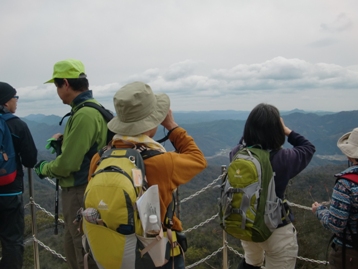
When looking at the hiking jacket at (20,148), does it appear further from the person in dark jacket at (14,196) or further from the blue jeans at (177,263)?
the blue jeans at (177,263)

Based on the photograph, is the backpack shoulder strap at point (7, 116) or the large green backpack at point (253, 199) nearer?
the large green backpack at point (253, 199)

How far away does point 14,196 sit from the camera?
10.3 ft

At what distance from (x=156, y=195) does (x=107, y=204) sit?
26cm

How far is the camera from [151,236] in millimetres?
1829

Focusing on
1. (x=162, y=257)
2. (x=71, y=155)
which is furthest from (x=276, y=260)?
(x=71, y=155)

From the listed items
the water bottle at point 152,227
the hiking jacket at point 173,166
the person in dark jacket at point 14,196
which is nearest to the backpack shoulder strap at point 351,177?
the hiking jacket at point 173,166

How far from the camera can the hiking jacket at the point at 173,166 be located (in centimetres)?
191

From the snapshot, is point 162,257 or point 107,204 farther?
point 162,257

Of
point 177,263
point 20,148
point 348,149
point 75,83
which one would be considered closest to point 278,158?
point 348,149

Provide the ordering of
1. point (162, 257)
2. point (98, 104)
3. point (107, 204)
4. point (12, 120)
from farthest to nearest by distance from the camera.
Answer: point (12, 120) < point (98, 104) < point (162, 257) < point (107, 204)

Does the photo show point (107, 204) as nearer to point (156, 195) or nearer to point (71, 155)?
point (156, 195)

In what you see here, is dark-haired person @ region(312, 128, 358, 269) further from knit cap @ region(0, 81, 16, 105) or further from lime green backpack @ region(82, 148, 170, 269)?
knit cap @ region(0, 81, 16, 105)

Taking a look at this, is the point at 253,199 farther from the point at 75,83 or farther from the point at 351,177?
the point at 75,83

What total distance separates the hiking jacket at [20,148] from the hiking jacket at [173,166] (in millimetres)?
1506
